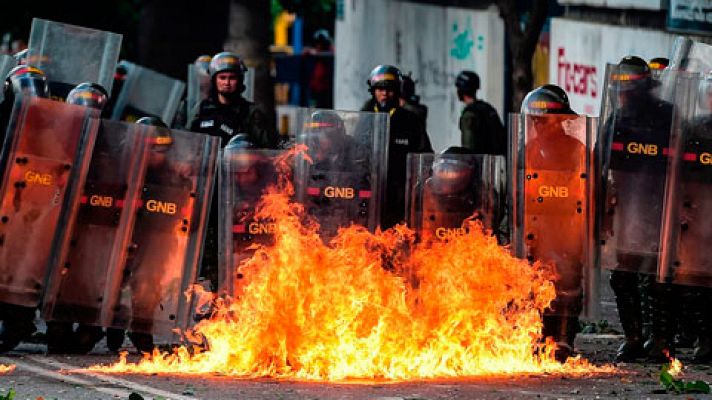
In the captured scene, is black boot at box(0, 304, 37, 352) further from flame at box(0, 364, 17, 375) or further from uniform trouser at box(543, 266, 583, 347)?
uniform trouser at box(543, 266, 583, 347)

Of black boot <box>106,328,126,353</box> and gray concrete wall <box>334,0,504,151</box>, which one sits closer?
Result: black boot <box>106,328,126,353</box>

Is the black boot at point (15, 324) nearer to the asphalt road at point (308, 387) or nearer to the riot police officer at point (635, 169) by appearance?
the asphalt road at point (308, 387)

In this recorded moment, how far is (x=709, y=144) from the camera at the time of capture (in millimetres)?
13633

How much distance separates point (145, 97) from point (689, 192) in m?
7.60

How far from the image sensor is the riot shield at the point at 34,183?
45.3ft

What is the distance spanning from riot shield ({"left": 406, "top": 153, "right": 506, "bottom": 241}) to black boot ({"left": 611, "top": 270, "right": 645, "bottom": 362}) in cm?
105

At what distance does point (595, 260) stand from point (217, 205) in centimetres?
272

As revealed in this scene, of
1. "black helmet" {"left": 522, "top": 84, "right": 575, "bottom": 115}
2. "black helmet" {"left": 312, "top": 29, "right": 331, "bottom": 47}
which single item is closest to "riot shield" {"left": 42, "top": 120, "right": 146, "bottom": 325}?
"black helmet" {"left": 522, "top": 84, "right": 575, "bottom": 115}

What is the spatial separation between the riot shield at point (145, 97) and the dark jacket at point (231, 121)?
3719 millimetres

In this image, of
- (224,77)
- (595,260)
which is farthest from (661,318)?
(224,77)

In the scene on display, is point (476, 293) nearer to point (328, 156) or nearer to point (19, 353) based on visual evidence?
point (328, 156)

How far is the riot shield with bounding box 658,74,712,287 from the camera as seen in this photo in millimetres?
13633

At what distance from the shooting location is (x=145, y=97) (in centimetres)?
1991

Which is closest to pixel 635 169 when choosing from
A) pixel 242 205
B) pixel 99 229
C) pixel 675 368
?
pixel 675 368
